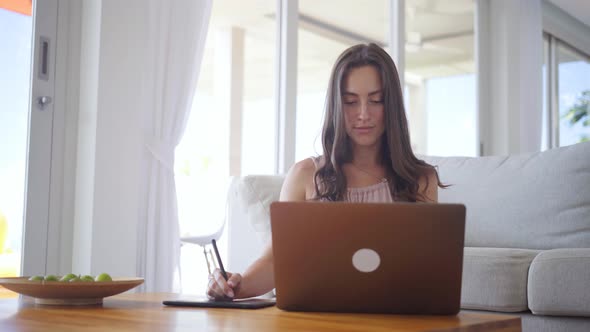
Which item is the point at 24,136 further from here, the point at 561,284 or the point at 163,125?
the point at 561,284

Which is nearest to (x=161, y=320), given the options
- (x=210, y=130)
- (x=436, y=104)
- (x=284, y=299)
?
(x=284, y=299)

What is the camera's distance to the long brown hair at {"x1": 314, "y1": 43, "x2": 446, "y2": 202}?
5.82 ft

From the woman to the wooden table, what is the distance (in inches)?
26.5

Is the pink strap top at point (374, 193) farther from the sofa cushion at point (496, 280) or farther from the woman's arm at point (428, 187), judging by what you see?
the sofa cushion at point (496, 280)

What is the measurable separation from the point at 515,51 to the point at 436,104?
0.89 m

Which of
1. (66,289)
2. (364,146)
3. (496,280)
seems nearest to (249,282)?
(66,289)

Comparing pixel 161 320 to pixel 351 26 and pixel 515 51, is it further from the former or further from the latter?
pixel 515 51

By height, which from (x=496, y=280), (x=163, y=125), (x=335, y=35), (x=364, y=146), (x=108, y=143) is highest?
(x=335, y=35)

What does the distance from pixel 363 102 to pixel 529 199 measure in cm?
134

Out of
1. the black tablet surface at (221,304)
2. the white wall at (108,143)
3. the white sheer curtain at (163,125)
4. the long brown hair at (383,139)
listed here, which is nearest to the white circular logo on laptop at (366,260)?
the black tablet surface at (221,304)

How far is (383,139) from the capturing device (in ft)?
6.13

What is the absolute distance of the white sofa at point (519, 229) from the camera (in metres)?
2.21

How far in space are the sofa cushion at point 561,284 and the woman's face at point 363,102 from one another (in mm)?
845

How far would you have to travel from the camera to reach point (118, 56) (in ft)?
10.3
